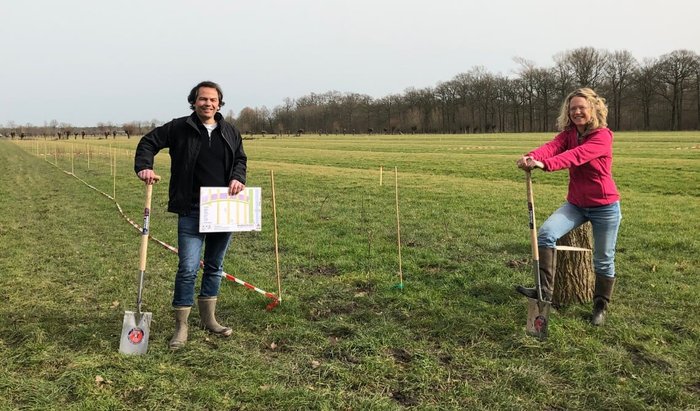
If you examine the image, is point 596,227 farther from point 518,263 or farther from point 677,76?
point 677,76

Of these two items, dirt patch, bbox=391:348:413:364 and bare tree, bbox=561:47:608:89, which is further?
bare tree, bbox=561:47:608:89

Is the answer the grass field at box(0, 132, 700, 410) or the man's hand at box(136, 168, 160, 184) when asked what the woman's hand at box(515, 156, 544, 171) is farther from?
the man's hand at box(136, 168, 160, 184)

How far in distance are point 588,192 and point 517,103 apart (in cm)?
11214

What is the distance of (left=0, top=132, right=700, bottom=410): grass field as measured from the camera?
3791mm

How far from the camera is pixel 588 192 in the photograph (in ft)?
16.8

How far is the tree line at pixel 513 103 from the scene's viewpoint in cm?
8850

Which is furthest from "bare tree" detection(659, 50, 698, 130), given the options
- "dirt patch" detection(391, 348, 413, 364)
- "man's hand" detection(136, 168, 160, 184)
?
"man's hand" detection(136, 168, 160, 184)

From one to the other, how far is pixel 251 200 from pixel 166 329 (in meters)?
1.54

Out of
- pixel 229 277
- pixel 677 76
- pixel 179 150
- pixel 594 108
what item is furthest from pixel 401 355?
pixel 677 76

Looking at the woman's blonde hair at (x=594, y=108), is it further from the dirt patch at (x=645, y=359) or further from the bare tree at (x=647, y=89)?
the bare tree at (x=647, y=89)

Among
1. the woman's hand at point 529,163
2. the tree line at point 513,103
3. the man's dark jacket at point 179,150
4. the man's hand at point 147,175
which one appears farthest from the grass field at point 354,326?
the tree line at point 513,103

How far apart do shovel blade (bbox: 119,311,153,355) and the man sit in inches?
9.9

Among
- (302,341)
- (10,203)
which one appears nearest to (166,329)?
(302,341)

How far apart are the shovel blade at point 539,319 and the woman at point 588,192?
10.6 inches
